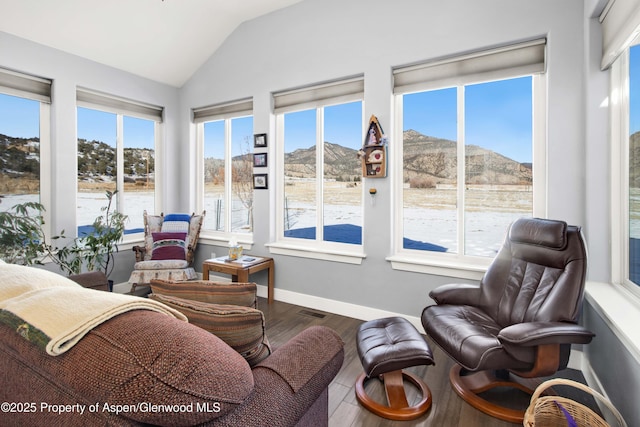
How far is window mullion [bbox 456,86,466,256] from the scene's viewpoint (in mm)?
2963

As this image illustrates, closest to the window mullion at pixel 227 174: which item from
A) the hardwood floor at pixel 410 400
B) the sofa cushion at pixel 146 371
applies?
the hardwood floor at pixel 410 400

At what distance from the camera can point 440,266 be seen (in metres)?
2.91

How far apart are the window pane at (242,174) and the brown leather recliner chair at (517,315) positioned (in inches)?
106

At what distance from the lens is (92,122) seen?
3979mm

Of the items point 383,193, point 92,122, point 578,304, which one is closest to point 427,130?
point 383,193

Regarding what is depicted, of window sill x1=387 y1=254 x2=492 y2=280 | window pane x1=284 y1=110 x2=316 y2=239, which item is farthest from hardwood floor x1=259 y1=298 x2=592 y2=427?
window pane x1=284 y1=110 x2=316 y2=239

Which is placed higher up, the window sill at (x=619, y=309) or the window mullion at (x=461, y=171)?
the window mullion at (x=461, y=171)

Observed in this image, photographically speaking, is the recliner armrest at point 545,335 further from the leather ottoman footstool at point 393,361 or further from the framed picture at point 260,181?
the framed picture at point 260,181

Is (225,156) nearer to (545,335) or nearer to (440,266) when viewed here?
(440,266)

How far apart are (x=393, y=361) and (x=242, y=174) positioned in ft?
10.6

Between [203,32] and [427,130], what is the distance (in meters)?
2.88

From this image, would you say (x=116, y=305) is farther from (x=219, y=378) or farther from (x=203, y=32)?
(x=203, y=32)

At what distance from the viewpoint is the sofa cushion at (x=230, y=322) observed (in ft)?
3.52

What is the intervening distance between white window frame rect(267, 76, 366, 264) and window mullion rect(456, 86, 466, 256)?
893 millimetres
